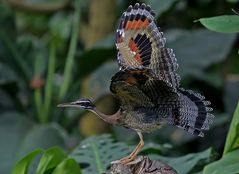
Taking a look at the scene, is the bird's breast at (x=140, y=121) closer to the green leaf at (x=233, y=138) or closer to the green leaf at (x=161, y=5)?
the green leaf at (x=233, y=138)

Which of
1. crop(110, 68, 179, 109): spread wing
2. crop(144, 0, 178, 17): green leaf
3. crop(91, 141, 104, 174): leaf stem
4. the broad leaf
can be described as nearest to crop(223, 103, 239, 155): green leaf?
crop(110, 68, 179, 109): spread wing

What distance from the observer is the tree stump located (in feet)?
4.25

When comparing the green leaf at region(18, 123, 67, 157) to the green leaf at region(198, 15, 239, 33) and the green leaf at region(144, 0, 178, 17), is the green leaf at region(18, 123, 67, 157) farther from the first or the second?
the green leaf at region(198, 15, 239, 33)

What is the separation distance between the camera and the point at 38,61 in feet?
9.93

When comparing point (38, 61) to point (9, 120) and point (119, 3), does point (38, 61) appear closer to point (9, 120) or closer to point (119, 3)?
point (9, 120)

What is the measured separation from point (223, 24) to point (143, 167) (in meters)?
0.31

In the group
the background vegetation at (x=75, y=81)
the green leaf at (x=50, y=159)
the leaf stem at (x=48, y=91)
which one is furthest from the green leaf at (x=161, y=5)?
the green leaf at (x=50, y=159)

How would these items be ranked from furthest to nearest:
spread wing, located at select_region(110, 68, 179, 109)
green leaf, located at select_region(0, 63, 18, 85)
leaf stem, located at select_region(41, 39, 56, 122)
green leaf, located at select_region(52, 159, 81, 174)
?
green leaf, located at select_region(0, 63, 18, 85), leaf stem, located at select_region(41, 39, 56, 122), green leaf, located at select_region(52, 159, 81, 174), spread wing, located at select_region(110, 68, 179, 109)

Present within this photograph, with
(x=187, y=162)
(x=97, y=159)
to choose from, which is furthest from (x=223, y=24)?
(x=97, y=159)

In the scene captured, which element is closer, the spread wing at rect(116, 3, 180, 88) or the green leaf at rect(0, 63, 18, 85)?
the spread wing at rect(116, 3, 180, 88)

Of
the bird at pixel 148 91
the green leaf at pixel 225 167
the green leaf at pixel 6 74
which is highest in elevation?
the bird at pixel 148 91

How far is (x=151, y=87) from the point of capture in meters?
1.34

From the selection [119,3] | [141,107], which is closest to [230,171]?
[141,107]

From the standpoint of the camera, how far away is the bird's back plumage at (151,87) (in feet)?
4.39
